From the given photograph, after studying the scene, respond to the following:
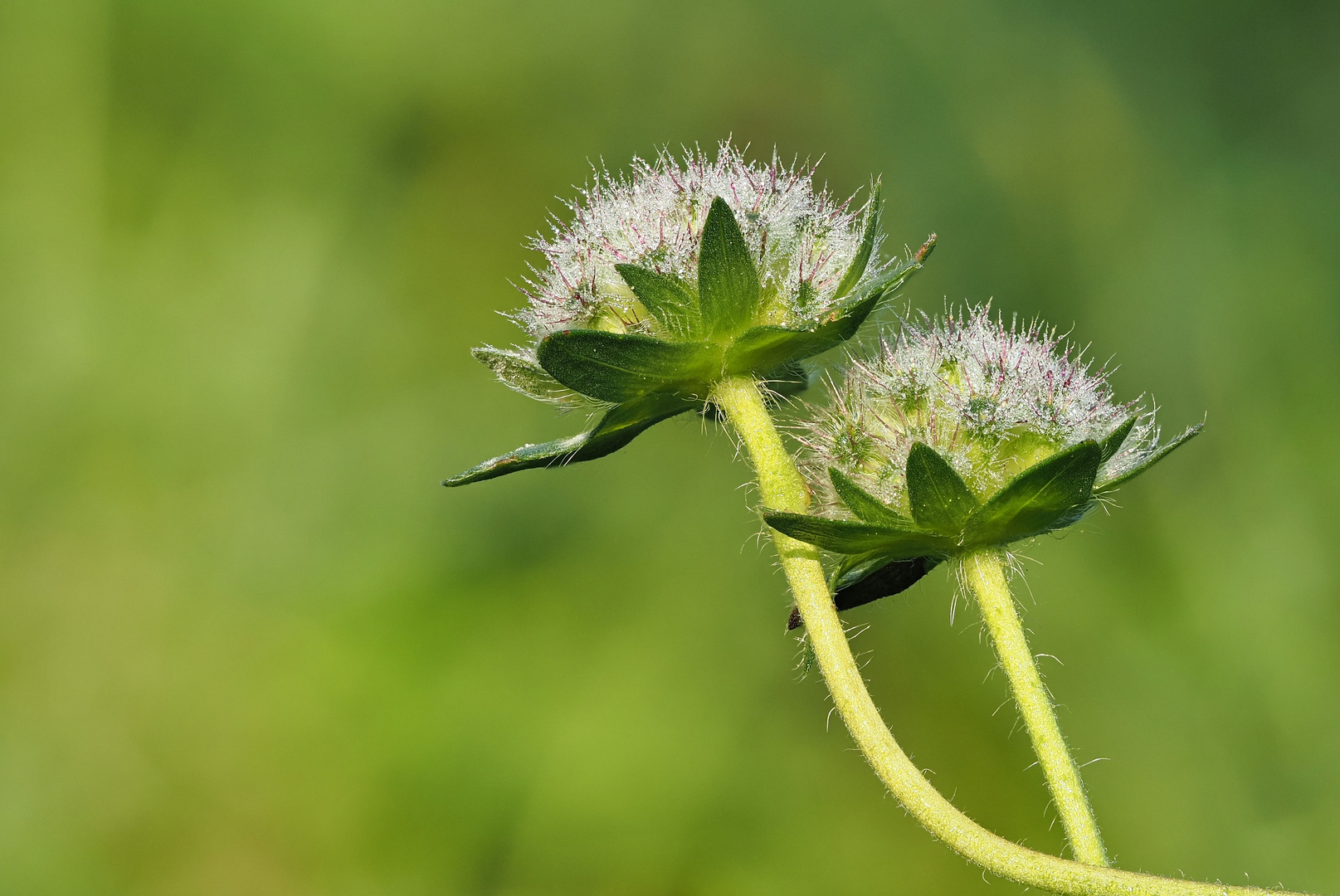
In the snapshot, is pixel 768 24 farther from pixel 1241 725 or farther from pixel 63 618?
pixel 63 618

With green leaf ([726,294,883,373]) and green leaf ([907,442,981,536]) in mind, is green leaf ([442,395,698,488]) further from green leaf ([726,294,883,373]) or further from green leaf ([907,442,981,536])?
green leaf ([907,442,981,536])

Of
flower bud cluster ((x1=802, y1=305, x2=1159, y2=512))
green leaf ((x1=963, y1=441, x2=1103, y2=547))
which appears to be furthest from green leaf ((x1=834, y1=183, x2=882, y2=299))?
green leaf ((x1=963, y1=441, x2=1103, y2=547))

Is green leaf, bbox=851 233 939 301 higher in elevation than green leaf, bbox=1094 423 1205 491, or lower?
higher

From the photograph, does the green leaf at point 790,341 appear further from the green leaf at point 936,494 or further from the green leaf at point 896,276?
the green leaf at point 936,494

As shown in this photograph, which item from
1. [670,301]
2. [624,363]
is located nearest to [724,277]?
[670,301]

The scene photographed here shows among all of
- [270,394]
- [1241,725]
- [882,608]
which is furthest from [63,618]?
[1241,725]

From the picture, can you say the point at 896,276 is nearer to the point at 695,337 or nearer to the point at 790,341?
the point at 790,341
